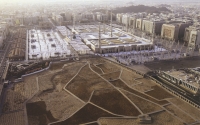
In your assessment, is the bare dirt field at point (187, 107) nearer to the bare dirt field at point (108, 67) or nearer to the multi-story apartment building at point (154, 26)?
the bare dirt field at point (108, 67)

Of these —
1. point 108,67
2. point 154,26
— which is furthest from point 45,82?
point 154,26

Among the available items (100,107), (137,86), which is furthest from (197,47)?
(100,107)

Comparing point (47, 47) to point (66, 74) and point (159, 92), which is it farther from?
point (159, 92)

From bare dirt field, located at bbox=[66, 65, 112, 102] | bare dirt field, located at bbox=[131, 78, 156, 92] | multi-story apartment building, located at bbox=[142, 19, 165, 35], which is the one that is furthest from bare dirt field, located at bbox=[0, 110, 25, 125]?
multi-story apartment building, located at bbox=[142, 19, 165, 35]

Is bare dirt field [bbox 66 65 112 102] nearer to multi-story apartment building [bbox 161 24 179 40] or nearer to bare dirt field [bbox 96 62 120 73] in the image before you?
bare dirt field [bbox 96 62 120 73]

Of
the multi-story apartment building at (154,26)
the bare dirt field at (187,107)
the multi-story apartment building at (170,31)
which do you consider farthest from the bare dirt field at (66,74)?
the multi-story apartment building at (154,26)

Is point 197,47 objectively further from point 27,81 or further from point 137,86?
point 27,81
